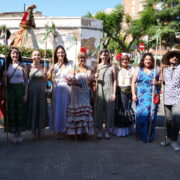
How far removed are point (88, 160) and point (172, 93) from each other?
2.00m

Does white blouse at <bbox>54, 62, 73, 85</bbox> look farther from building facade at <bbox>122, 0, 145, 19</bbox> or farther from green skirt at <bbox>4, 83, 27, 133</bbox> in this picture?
building facade at <bbox>122, 0, 145, 19</bbox>

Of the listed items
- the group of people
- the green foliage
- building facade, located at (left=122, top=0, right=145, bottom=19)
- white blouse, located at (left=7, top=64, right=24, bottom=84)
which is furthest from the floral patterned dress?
building facade, located at (left=122, top=0, right=145, bottom=19)

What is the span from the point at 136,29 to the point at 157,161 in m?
33.9

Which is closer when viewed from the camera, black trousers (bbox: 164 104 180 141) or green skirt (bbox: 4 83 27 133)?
black trousers (bbox: 164 104 180 141)

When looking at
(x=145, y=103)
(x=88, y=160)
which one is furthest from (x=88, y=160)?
(x=145, y=103)

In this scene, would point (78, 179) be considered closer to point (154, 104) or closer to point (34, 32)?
point (154, 104)

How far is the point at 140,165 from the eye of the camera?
464cm

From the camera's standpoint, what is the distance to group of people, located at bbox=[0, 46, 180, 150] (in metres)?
5.87

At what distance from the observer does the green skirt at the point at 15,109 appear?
591 cm

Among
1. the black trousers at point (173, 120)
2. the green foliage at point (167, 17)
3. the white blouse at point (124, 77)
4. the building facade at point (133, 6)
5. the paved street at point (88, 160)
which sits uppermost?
the building facade at point (133, 6)

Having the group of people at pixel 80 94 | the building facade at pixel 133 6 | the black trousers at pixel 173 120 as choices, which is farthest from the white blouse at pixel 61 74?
the building facade at pixel 133 6

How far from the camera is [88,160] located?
15.9ft

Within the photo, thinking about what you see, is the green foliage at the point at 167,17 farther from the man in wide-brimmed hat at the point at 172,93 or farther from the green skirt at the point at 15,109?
the green skirt at the point at 15,109

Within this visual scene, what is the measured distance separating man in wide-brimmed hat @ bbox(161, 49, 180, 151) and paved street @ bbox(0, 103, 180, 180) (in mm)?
321
